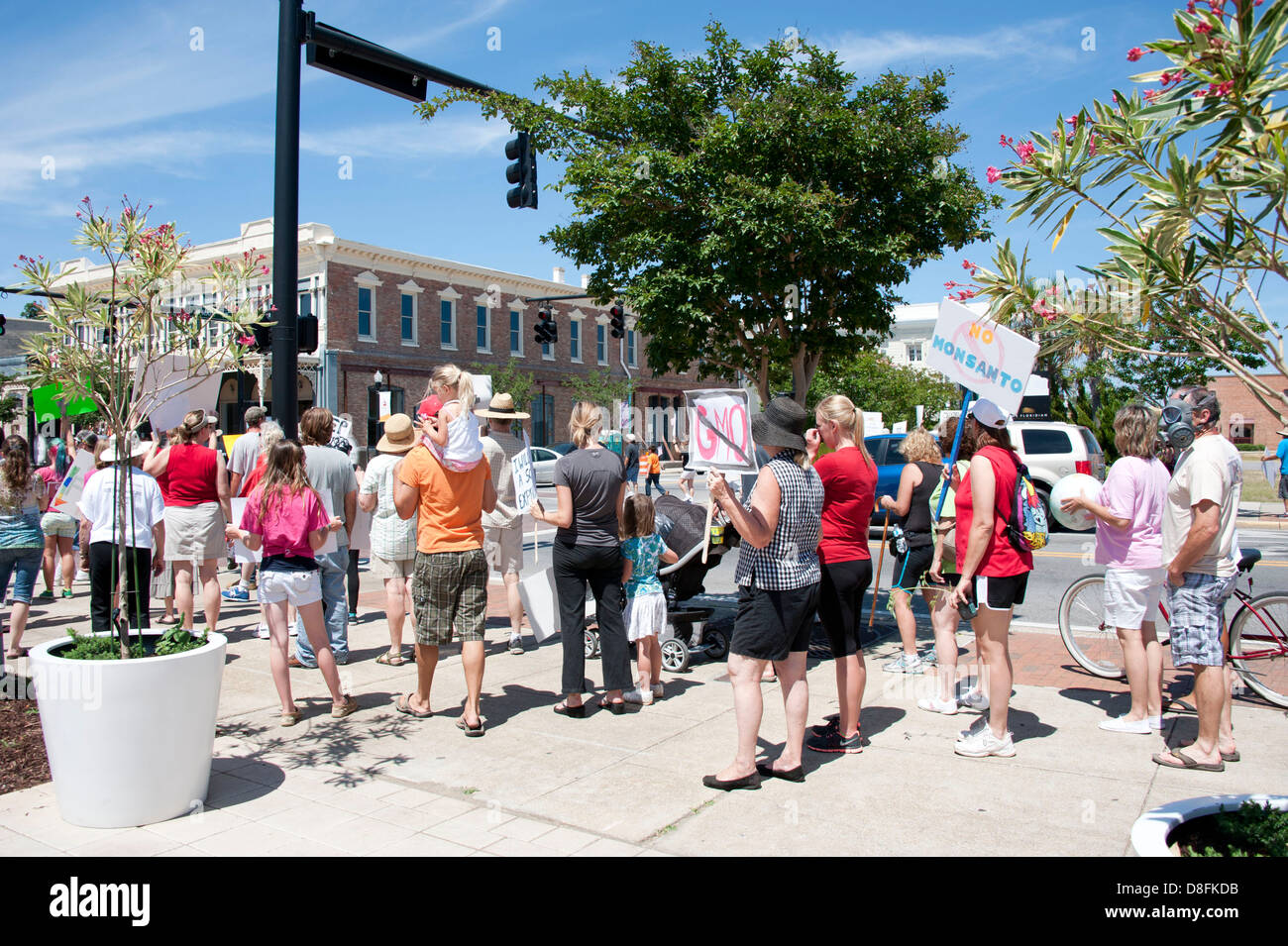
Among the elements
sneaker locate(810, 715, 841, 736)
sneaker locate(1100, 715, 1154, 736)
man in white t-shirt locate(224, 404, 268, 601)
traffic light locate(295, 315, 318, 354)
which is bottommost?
sneaker locate(1100, 715, 1154, 736)

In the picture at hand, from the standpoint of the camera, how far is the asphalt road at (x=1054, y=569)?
31.5 ft

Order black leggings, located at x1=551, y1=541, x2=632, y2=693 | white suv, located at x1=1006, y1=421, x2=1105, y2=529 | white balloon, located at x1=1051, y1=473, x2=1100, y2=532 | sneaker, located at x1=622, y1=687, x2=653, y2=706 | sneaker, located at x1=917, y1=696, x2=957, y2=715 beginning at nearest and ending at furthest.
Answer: white balloon, located at x1=1051, y1=473, x2=1100, y2=532 → black leggings, located at x1=551, y1=541, x2=632, y2=693 → sneaker, located at x1=917, y1=696, x2=957, y2=715 → sneaker, located at x1=622, y1=687, x2=653, y2=706 → white suv, located at x1=1006, y1=421, x2=1105, y2=529

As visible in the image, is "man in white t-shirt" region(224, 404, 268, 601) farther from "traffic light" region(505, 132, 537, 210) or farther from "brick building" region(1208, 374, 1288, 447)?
"brick building" region(1208, 374, 1288, 447)

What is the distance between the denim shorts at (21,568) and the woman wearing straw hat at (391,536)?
8.46ft

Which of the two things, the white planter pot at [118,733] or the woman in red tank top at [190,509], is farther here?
the woman in red tank top at [190,509]

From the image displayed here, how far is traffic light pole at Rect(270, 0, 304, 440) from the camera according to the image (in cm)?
732

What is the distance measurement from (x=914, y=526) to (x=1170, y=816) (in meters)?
3.51

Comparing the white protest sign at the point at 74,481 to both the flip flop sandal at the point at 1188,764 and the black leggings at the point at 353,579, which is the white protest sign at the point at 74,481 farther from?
the flip flop sandal at the point at 1188,764

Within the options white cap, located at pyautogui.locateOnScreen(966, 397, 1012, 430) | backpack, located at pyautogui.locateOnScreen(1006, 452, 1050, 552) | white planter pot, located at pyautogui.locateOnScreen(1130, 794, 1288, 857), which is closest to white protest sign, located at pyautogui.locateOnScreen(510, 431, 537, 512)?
white cap, located at pyautogui.locateOnScreen(966, 397, 1012, 430)

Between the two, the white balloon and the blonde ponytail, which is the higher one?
the blonde ponytail

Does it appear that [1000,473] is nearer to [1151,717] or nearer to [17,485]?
[1151,717]

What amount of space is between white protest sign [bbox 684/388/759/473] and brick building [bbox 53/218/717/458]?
2716cm

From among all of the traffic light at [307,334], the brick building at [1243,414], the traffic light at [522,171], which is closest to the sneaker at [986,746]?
the traffic light at [307,334]

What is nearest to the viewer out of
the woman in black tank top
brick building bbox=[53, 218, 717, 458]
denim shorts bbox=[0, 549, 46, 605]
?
the woman in black tank top
